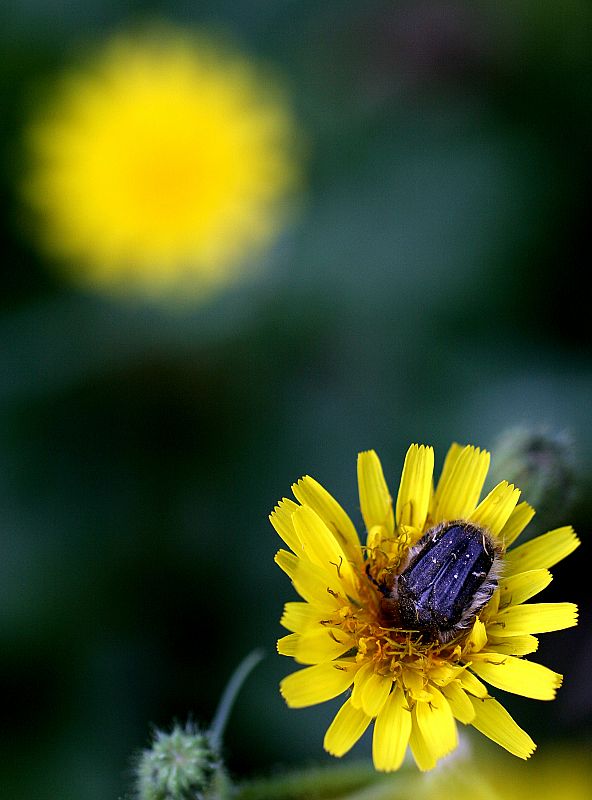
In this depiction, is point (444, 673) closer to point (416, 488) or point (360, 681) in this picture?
point (360, 681)

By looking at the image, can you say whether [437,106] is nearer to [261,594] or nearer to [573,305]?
[573,305]

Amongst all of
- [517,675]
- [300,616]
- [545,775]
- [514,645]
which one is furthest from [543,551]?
[545,775]

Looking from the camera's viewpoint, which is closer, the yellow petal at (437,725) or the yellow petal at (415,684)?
the yellow petal at (437,725)

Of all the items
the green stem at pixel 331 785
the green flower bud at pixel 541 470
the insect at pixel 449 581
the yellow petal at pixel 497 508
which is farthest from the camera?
the green flower bud at pixel 541 470

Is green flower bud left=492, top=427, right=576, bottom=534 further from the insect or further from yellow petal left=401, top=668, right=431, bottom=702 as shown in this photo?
yellow petal left=401, top=668, right=431, bottom=702

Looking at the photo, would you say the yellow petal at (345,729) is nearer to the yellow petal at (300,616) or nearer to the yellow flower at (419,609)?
the yellow flower at (419,609)

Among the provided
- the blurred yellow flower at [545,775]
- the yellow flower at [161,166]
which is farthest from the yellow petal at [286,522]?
the yellow flower at [161,166]
